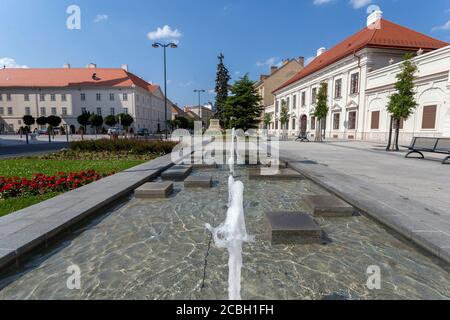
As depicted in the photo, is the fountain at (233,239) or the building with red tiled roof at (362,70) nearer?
the fountain at (233,239)

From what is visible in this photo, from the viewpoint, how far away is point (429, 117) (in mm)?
20656

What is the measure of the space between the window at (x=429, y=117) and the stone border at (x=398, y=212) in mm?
18125

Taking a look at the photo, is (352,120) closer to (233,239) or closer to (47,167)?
(47,167)

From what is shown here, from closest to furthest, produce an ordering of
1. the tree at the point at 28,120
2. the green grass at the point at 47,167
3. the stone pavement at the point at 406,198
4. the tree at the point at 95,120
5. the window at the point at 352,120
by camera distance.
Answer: the stone pavement at the point at 406,198 < the green grass at the point at 47,167 < the window at the point at 352,120 < the tree at the point at 28,120 < the tree at the point at 95,120

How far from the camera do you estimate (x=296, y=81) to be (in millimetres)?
46031

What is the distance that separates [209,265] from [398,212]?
3.63 metres

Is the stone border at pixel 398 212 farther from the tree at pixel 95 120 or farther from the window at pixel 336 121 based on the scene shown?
the tree at pixel 95 120

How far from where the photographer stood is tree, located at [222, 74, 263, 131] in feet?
131

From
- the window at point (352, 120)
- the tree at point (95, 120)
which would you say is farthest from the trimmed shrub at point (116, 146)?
the tree at point (95, 120)

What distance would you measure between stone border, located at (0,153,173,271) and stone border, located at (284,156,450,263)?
518 cm

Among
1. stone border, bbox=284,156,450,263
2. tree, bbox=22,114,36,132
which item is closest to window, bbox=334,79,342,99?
stone border, bbox=284,156,450,263

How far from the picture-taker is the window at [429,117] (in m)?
20.3

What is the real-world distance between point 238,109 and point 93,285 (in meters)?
38.2
